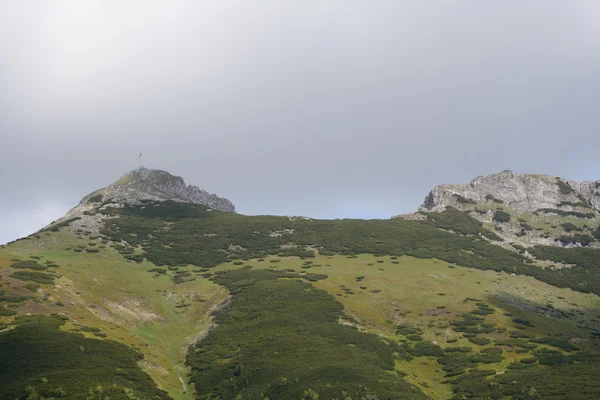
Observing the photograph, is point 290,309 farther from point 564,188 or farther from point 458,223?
point 564,188

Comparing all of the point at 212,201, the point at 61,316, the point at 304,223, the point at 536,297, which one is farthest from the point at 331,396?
the point at 212,201

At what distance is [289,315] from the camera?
Result: 201 feet

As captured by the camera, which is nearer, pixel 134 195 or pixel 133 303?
pixel 133 303

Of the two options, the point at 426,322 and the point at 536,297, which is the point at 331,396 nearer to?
the point at 426,322

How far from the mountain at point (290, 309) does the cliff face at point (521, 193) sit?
30.2 m

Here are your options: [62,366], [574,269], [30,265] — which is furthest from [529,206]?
[62,366]

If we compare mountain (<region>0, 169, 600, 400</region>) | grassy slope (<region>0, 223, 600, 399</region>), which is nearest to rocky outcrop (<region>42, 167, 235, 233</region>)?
mountain (<region>0, 169, 600, 400</region>)

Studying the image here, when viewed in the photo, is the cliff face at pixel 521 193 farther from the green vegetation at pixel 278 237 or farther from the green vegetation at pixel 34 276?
the green vegetation at pixel 34 276

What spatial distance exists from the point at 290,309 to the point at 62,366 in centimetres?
3149

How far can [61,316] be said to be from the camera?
52.3 m

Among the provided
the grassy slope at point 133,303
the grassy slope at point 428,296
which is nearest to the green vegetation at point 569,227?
the grassy slope at point 428,296

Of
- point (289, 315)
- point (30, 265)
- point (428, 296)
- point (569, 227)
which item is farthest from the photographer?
point (569, 227)

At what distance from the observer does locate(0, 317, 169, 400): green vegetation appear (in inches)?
1378

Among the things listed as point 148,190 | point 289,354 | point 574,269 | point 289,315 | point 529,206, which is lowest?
point 289,354
